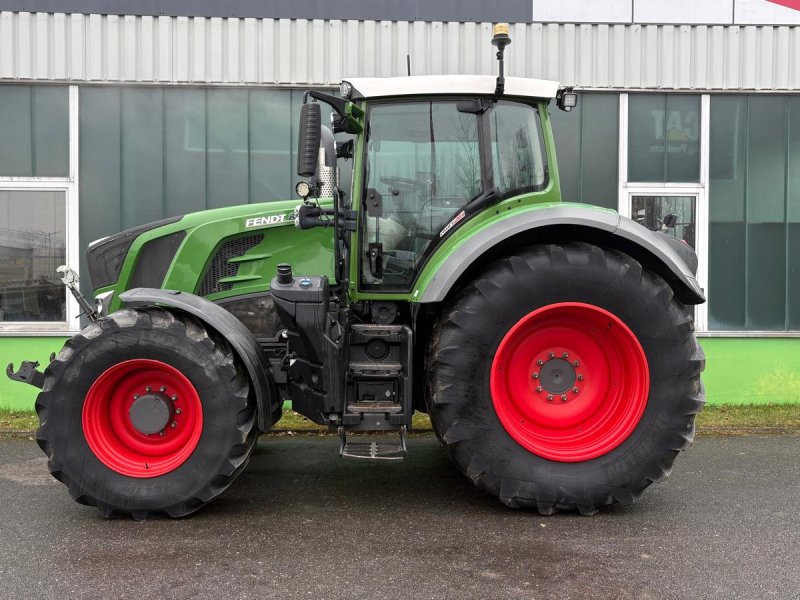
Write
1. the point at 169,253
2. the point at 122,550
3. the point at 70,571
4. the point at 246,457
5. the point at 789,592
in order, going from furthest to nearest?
the point at 169,253 → the point at 246,457 → the point at 122,550 → the point at 70,571 → the point at 789,592

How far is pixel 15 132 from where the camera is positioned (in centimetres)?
696

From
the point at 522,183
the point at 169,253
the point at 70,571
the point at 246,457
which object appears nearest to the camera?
the point at 70,571

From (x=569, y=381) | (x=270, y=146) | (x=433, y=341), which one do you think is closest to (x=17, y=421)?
(x=270, y=146)

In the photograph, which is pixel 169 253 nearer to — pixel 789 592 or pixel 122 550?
pixel 122 550

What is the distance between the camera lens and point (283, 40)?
22.9 feet

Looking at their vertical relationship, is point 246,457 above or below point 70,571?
above

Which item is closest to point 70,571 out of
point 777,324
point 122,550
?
point 122,550

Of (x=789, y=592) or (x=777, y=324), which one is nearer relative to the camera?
(x=789, y=592)

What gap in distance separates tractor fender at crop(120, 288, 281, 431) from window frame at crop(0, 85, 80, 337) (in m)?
3.40

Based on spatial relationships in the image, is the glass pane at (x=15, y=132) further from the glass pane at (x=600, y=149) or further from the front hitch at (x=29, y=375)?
the glass pane at (x=600, y=149)

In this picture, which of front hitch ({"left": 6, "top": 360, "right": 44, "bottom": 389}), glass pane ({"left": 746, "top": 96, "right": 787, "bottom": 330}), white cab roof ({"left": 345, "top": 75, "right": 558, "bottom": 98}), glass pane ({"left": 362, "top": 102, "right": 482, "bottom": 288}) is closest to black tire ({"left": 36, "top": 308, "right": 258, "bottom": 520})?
front hitch ({"left": 6, "top": 360, "right": 44, "bottom": 389})

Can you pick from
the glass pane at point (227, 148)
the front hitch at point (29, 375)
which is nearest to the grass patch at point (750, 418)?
the glass pane at point (227, 148)

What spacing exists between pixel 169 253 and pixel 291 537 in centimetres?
206

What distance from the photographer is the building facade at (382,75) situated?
6.93 m
